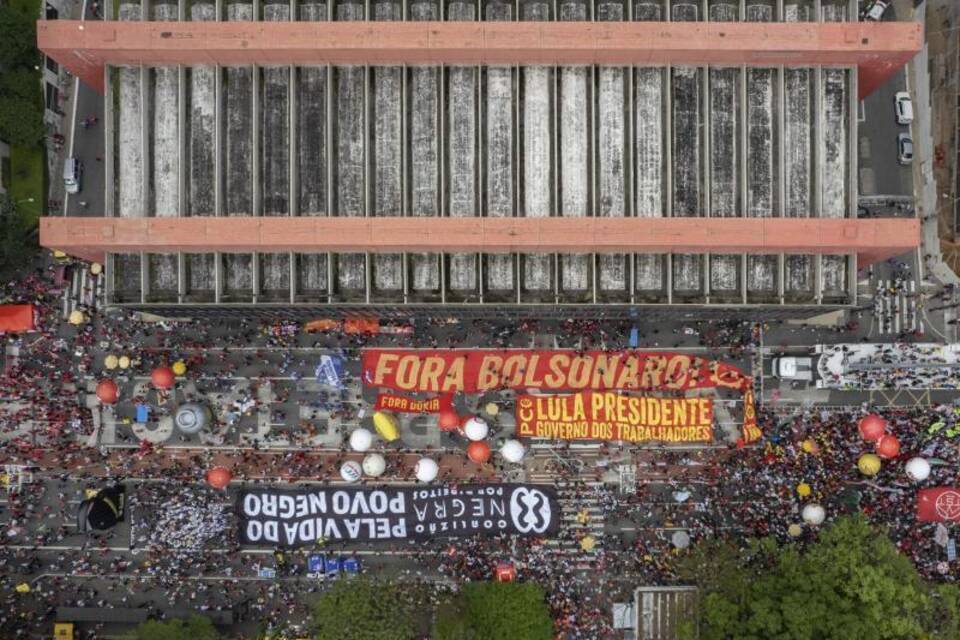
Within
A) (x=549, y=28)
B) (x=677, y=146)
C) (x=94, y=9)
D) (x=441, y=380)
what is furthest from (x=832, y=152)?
(x=94, y=9)

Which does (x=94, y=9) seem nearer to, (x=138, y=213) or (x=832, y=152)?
(x=138, y=213)

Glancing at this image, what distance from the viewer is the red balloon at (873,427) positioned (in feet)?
155

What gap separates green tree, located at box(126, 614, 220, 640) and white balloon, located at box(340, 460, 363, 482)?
511 inches

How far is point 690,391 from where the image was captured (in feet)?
165

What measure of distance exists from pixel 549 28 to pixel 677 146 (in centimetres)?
996

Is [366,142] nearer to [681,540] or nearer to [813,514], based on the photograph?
[681,540]

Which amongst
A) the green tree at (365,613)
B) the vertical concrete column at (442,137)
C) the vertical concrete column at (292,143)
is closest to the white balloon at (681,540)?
the green tree at (365,613)

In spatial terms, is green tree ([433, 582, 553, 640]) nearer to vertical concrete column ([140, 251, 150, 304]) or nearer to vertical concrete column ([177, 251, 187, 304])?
vertical concrete column ([177, 251, 187, 304])

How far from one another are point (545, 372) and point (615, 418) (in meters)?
6.04

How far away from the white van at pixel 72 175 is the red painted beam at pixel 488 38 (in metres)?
13.5

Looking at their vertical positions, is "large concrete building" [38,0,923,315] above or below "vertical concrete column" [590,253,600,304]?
above

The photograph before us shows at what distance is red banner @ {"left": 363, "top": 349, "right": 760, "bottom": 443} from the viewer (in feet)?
164

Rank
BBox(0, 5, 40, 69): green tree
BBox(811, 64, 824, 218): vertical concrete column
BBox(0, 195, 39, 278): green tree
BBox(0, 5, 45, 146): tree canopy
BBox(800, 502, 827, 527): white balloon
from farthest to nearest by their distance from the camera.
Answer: BBox(800, 502, 827, 527): white balloon → BBox(0, 195, 39, 278): green tree → BBox(0, 5, 45, 146): tree canopy → BBox(0, 5, 40, 69): green tree → BBox(811, 64, 824, 218): vertical concrete column

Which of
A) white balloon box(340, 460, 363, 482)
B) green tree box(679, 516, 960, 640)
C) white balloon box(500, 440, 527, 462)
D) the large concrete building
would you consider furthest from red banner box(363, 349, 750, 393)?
green tree box(679, 516, 960, 640)
